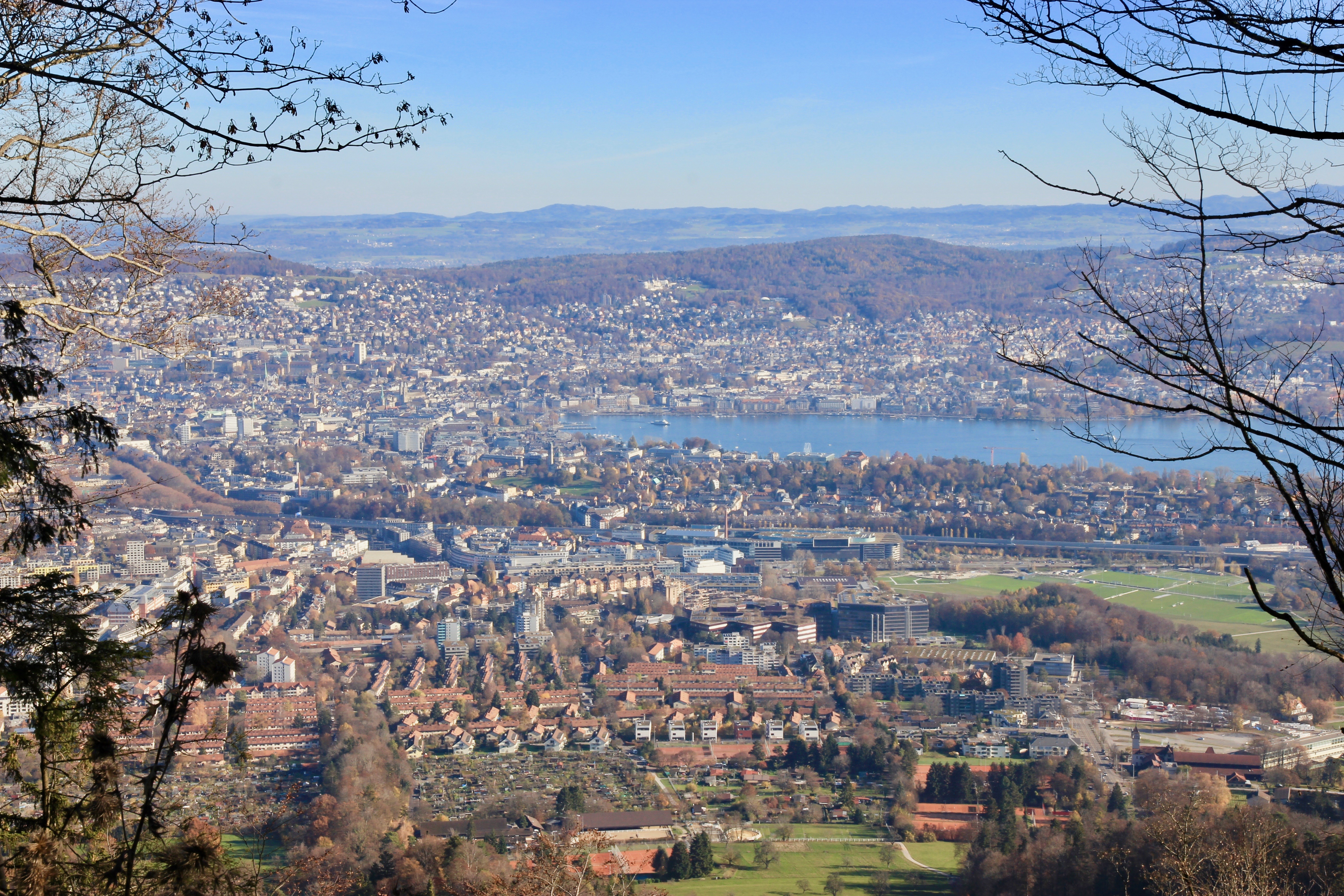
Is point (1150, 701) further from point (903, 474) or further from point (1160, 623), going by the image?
point (903, 474)

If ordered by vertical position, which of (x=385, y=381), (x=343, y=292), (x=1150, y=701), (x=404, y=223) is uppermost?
(x=404, y=223)

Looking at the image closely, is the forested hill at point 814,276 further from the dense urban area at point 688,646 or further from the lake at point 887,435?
the dense urban area at point 688,646

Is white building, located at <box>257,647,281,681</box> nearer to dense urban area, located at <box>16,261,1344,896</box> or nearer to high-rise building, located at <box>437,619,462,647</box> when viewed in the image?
dense urban area, located at <box>16,261,1344,896</box>

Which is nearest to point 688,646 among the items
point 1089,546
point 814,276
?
point 1089,546

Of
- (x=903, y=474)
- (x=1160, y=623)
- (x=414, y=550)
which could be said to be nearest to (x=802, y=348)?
(x=903, y=474)

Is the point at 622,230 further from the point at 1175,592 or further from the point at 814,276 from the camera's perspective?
the point at 1175,592
